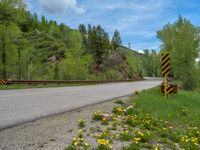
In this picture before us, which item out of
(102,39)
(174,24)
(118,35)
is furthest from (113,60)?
(118,35)

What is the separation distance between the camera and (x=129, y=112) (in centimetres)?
839

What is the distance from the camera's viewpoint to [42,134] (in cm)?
542

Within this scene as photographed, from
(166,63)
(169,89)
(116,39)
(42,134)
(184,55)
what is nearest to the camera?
(42,134)

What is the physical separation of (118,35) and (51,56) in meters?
35.5

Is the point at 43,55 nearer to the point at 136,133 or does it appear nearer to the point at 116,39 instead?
the point at 116,39

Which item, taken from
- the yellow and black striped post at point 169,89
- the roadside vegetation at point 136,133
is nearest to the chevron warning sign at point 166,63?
the yellow and black striped post at point 169,89

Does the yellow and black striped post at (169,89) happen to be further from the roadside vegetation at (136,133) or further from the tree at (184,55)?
the tree at (184,55)

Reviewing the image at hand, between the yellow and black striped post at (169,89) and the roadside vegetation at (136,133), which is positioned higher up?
the yellow and black striped post at (169,89)

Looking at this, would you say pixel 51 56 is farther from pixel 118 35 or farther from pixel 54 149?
pixel 54 149

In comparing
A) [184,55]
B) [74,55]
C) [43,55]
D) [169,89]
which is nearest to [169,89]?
Answer: [169,89]

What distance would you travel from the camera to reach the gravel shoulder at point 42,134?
4660 millimetres

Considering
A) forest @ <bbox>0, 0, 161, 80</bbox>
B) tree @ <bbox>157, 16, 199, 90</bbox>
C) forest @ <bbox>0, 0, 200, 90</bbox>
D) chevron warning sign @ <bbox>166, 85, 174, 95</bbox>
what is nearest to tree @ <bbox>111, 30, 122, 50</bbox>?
forest @ <bbox>0, 0, 161, 80</bbox>

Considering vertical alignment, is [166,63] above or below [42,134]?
above

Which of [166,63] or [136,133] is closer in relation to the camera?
[136,133]
